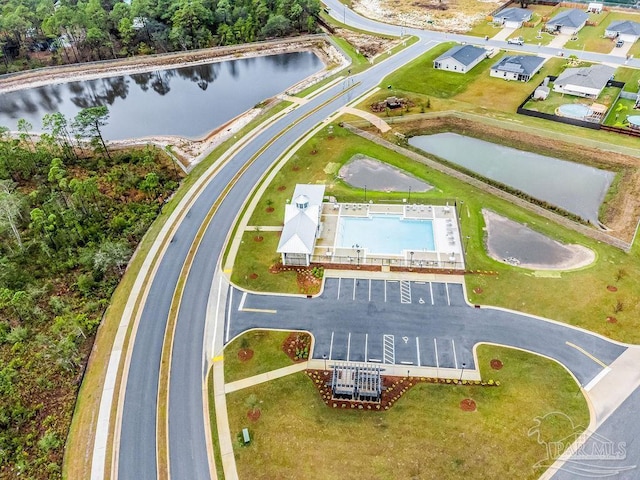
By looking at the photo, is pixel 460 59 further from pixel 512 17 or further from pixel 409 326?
pixel 409 326

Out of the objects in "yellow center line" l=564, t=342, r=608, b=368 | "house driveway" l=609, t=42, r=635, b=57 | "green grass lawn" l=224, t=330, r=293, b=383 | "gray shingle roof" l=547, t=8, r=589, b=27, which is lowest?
"green grass lawn" l=224, t=330, r=293, b=383

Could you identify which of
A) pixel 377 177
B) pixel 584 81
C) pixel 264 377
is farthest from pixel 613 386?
pixel 584 81

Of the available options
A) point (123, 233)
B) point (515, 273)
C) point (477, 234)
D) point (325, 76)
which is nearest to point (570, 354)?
point (515, 273)

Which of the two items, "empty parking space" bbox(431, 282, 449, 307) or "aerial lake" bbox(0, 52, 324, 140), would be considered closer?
"empty parking space" bbox(431, 282, 449, 307)

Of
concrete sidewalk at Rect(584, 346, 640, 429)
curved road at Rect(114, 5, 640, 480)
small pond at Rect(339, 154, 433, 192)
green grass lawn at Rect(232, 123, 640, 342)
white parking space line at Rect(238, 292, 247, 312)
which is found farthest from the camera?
small pond at Rect(339, 154, 433, 192)

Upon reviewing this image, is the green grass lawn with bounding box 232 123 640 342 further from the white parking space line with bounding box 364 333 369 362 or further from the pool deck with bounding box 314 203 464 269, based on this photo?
the white parking space line with bounding box 364 333 369 362

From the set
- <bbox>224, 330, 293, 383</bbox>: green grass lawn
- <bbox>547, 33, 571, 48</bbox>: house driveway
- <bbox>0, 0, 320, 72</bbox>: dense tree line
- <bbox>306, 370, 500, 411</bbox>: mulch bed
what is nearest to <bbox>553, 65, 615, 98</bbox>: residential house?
<bbox>547, 33, 571, 48</bbox>: house driveway

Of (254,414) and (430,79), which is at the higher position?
(430,79)

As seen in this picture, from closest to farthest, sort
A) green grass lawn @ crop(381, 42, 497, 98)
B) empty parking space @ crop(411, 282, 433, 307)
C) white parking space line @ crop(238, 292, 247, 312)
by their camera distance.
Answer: empty parking space @ crop(411, 282, 433, 307), white parking space line @ crop(238, 292, 247, 312), green grass lawn @ crop(381, 42, 497, 98)
